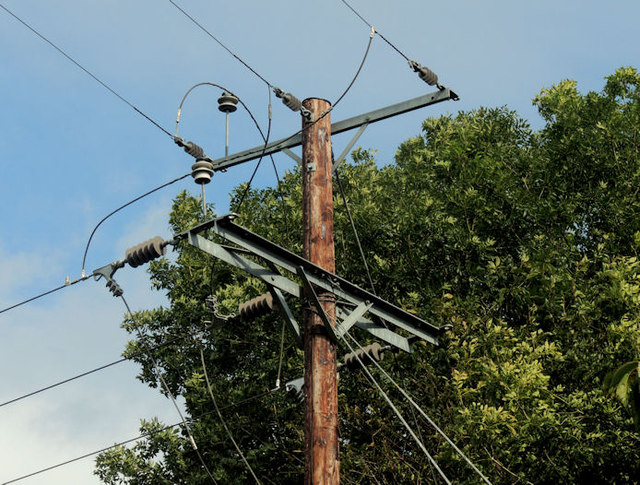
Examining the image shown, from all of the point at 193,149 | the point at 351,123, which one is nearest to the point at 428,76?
the point at 351,123

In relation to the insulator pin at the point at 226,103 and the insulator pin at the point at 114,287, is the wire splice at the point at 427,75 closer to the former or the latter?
the insulator pin at the point at 226,103

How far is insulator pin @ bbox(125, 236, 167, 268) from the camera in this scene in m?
9.46

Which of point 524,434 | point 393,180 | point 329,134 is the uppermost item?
point 393,180

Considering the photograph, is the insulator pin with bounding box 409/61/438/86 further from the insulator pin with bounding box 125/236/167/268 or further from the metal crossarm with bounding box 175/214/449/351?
the insulator pin with bounding box 125/236/167/268

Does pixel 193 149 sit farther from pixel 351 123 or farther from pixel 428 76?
pixel 428 76

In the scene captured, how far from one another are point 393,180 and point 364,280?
505 centimetres

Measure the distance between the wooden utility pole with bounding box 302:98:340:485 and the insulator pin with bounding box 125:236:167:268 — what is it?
65.2 inches

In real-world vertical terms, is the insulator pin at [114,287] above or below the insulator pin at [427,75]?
below

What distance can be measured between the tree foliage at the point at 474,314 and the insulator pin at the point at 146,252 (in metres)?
Result: 8.45

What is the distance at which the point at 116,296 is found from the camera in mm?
A: 10492

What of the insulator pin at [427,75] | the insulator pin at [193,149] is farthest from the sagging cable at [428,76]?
the insulator pin at [193,149]

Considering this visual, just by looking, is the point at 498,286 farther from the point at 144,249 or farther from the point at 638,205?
the point at 144,249

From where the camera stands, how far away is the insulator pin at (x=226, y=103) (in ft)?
37.0

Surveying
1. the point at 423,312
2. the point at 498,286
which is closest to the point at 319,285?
the point at 423,312
